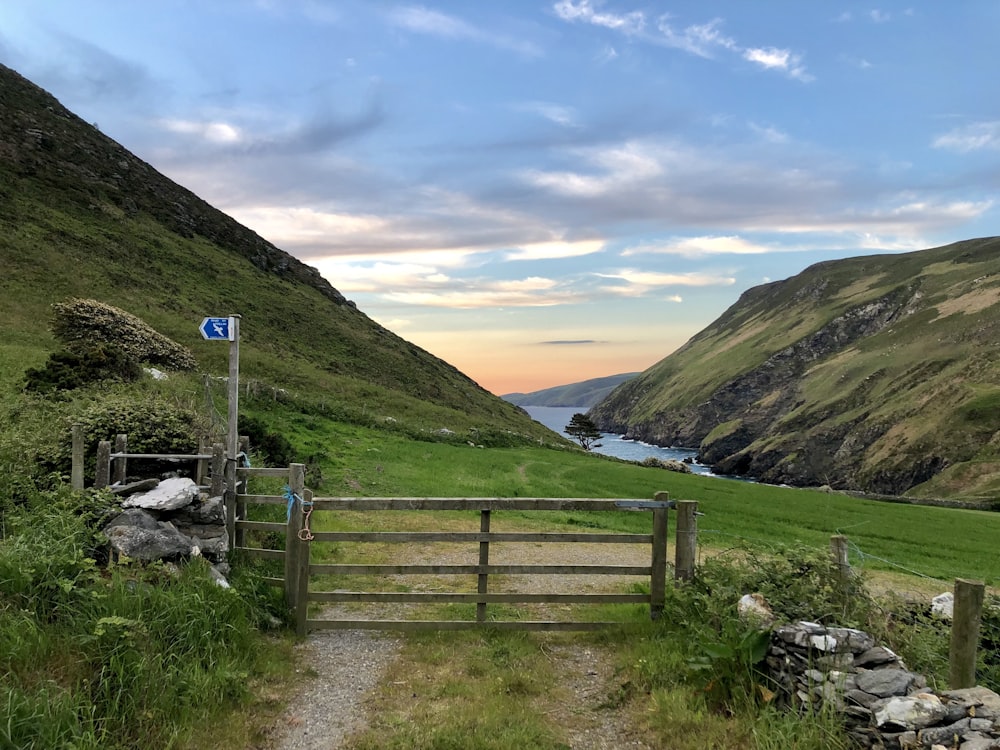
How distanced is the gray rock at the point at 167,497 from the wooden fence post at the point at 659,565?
21.1ft

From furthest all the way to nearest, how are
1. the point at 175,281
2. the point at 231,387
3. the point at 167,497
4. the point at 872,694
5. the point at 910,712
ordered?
the point at 175,281
the point at 231,387
the point at 167,497
the point at 872,694
the point at 910,712

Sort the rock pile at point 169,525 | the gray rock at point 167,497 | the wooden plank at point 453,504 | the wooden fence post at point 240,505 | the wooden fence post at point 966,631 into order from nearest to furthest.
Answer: the wooden fence post at point 966,631 → the rock pile at point 169,525 → the wooden plank at point 453,504 → the gray rock at point 167,497 → the wooden fence post at point 240,505

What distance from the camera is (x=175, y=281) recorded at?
5641cm

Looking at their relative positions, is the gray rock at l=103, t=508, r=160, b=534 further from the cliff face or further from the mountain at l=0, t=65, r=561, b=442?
the cliff face

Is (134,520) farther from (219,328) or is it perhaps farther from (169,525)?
(219,328)

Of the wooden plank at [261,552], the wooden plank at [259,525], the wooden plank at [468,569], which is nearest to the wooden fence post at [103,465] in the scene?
the wooden plank at [259,525]

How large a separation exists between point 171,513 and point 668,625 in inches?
273

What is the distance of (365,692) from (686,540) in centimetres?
437

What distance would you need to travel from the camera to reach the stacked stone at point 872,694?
14.2 feet

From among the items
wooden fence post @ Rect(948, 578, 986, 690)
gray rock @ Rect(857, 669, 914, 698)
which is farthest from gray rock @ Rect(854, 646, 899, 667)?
wooden fence post @ Rect(948, 578, 986, 690)

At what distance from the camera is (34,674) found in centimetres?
507

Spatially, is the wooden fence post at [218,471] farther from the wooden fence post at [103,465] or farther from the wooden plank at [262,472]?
the wooden fence post at [103,465]

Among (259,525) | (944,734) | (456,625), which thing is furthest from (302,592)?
(944,734)

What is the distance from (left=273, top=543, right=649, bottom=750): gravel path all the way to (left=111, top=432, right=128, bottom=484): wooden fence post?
400 cm
